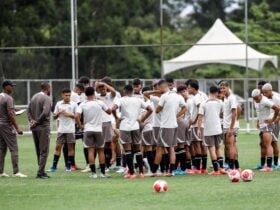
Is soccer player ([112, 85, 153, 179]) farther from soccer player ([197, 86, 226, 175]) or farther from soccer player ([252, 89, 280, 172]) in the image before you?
soccer player ([252, 89, 280, 172])

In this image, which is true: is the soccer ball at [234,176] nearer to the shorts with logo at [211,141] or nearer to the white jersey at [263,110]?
the shorts with logo at [211,141]

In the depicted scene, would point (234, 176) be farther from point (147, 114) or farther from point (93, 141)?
point (93, 141)

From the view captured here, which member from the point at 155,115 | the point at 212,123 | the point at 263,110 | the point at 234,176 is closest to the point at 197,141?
the point at 212,123

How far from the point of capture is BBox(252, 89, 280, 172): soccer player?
21656mm

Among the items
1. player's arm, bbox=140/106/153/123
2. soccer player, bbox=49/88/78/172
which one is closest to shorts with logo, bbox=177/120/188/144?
player's arm, bbox=140/106/153/123

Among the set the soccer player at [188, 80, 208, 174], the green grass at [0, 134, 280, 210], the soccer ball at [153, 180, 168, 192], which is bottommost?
the green grass at [0, 134, 280, 210]

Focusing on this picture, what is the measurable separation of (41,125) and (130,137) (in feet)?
6.67

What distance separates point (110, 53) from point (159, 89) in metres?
34.5

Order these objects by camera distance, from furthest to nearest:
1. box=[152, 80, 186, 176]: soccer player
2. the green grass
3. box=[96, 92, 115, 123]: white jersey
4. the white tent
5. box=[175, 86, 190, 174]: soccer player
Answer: the white tent
box=[96, 92, 115, 123]: white jersey
box=[175, 86, 190, 174]: soccer player
box=[152, 80, 186, 176]: soccer player
the green grass

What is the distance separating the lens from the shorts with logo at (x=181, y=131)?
70.8 ft

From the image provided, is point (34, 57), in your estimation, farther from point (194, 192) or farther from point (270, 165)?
point (194, 192)

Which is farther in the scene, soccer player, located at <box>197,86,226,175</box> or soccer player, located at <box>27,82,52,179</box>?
soccer player, located at <box>197,86,226,175</box>

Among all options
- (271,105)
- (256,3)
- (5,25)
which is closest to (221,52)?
(5,25)

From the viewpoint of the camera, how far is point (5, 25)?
167 ft
